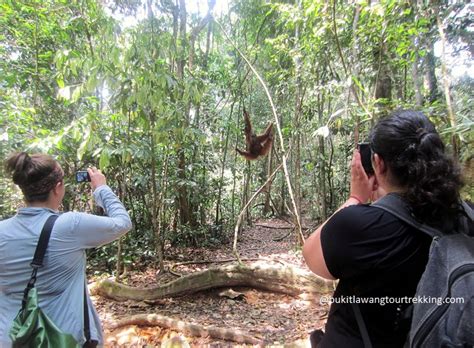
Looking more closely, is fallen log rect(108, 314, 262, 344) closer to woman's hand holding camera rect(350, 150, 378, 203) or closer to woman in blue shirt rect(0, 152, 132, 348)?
woman in blue shirt rect(0, 152, 132, 348)

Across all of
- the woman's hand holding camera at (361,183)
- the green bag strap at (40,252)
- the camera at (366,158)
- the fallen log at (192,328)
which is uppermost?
the camera at (366,158)

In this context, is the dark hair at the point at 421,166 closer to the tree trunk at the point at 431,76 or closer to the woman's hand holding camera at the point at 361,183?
the woman's hand holding camera at the point at 361,183

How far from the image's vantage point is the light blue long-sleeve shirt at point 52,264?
4.34 ft

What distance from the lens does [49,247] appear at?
134cm

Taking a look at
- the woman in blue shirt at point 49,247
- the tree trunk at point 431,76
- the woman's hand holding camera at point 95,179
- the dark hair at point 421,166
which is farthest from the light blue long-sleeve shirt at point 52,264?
the tree trunk at point 431,76

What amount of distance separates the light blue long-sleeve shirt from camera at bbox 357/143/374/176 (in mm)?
1169

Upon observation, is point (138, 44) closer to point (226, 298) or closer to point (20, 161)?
point (20, 161)

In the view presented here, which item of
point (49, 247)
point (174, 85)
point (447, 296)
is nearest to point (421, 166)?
point (447, 296)

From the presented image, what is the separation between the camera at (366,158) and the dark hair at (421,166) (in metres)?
0.06

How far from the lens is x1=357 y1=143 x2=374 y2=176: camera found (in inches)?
45.6

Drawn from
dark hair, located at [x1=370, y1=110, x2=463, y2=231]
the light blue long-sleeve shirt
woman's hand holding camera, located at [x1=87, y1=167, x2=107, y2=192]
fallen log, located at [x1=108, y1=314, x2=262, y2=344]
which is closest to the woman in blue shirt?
the light blue long-sleeve shirt

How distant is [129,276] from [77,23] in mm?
4151

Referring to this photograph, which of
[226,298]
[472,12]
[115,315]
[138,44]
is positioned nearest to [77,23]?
[138,44]

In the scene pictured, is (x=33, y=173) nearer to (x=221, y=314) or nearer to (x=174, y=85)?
(x=174, y=85)
